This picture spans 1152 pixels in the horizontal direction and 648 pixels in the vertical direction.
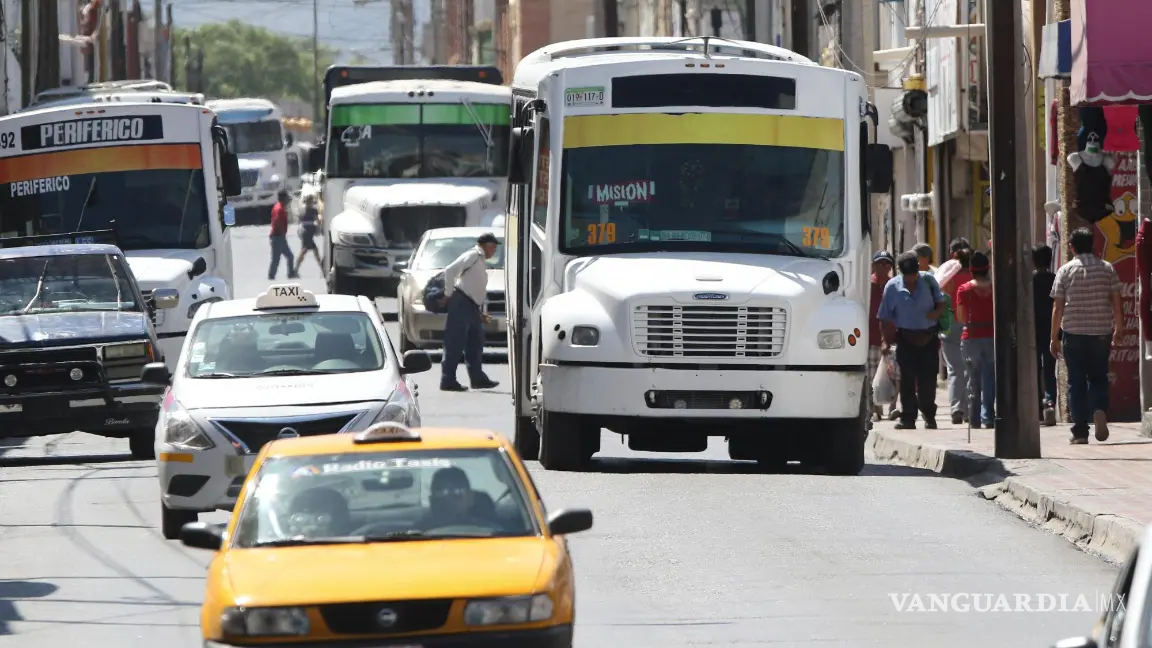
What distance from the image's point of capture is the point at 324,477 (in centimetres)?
884

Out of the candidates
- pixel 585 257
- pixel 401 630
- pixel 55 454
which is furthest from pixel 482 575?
pixel 55 454

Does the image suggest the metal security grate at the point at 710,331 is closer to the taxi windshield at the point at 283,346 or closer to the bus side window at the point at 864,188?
the bus side window at the point at 864,188

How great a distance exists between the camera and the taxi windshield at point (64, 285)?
20.1 meters

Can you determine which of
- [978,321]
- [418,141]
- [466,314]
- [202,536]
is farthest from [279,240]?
[202,536]

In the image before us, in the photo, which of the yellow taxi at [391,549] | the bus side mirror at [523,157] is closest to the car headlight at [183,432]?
the bus side mirror at [523,157]

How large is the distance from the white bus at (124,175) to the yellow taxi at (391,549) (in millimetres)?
16702

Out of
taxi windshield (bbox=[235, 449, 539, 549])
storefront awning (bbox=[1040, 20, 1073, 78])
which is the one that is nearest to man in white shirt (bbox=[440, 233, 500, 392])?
storefront awning (bbox=[1040, 20, 1073, 78])

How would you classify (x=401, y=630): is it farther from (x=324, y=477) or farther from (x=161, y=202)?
(x=161, y=202)

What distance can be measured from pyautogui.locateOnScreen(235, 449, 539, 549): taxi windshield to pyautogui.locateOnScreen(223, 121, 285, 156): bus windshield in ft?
202

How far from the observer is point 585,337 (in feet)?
53.0

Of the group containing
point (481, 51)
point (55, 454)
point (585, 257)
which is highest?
point (481, 51)

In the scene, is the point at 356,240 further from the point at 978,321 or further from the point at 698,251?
the point at 698,251

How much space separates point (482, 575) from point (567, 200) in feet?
29.0

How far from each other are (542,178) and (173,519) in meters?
4.56
